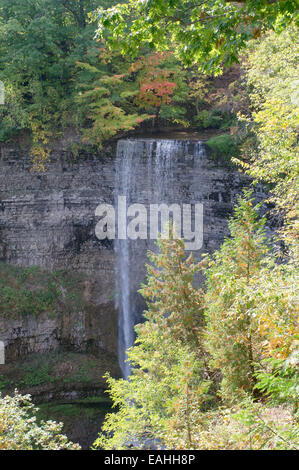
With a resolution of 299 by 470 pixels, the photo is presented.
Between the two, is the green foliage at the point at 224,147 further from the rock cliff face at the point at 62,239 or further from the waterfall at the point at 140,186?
the rock cliff face at the point at 62,239

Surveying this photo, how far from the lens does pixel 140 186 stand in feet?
53.6

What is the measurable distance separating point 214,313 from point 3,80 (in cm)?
1504

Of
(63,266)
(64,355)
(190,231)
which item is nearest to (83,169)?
(63,266)

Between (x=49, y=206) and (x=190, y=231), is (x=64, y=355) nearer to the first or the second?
(x=49, y=206)

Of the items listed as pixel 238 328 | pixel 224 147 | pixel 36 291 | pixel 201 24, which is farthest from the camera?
pixel 36 291

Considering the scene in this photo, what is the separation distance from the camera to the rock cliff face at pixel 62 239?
56.3 ft

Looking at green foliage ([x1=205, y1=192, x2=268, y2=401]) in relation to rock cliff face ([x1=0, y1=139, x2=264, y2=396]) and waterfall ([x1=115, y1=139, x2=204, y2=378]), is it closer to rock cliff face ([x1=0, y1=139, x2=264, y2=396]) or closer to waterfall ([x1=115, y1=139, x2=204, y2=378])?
waterfall ([x1=115, y1=139, x2=204, y2=378])

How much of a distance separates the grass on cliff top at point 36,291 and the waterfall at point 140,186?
2292mm

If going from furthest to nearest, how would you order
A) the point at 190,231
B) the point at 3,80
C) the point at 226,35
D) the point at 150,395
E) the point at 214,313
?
the point at 3,80 < the point at 190,231 < the point at 150,395 < the point at 214,313 < the point at 226,35

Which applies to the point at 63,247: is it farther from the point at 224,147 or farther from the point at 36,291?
the point at 224,147

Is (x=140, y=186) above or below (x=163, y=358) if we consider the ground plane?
above

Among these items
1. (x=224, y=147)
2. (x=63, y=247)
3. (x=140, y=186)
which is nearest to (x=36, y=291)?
(x=63, y=247)

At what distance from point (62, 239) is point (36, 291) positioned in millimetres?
2846

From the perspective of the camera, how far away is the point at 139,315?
691 inches
